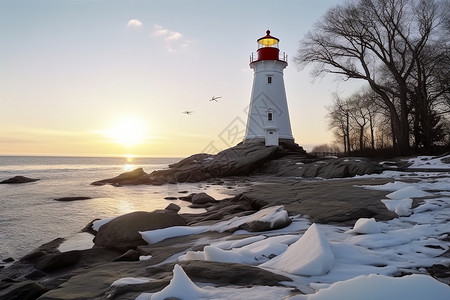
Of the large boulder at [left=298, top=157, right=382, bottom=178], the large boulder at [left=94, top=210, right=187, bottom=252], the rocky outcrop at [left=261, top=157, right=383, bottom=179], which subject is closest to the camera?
the large boulder at [left=94, top=210, right=187, bottom=252]

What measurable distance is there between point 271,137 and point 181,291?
27776 mm

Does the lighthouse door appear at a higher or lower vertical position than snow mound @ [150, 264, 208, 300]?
higher

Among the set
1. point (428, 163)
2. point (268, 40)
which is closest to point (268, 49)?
point (268, 40)

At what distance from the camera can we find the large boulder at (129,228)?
6.04 meters

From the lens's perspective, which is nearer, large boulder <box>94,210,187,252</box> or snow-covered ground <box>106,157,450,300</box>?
snow-covered ground <box>106,157,450,300</box>

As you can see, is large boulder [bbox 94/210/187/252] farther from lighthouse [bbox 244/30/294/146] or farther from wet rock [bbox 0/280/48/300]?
lighthouse [bbox 244/30/294/146]

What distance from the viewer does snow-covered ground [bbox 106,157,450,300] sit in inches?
81.7

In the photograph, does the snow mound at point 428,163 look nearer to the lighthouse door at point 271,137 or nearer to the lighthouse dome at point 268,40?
the lighthouse door at point 271,137

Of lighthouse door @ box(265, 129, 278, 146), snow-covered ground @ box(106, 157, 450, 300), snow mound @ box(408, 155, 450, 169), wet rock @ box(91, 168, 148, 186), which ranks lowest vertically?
wet rock @ box(91, 168, 148, 186)

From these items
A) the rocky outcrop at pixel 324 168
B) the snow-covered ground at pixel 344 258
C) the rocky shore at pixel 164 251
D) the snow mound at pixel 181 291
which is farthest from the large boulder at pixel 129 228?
the rocky outcrop at pixel 324 168

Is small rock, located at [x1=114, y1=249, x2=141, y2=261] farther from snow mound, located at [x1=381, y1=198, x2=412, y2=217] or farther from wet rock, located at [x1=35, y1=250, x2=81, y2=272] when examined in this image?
snow mound, located at [x1=381, y1=198, x2=412, y2=217]

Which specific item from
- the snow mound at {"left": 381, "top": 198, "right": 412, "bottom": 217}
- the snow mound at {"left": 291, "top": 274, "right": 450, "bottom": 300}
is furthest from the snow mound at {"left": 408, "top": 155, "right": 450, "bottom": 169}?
the snow mound at {"left": 291, "top": 274, "right": 450, "bottom": 300}

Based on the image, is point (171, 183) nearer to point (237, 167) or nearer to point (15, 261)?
point (237, 167)

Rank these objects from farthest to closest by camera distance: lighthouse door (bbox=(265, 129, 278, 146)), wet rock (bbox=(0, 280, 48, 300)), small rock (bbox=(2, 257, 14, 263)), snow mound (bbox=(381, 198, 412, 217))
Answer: lighthouse door (bbox=(265, 129, 278, 146)), small rock (bbox=(2, 257, 14, 263)), snow mound (bbox=(381, 198, 412, 217)), wet rock (bbox=(0, 280, 48, 300))
